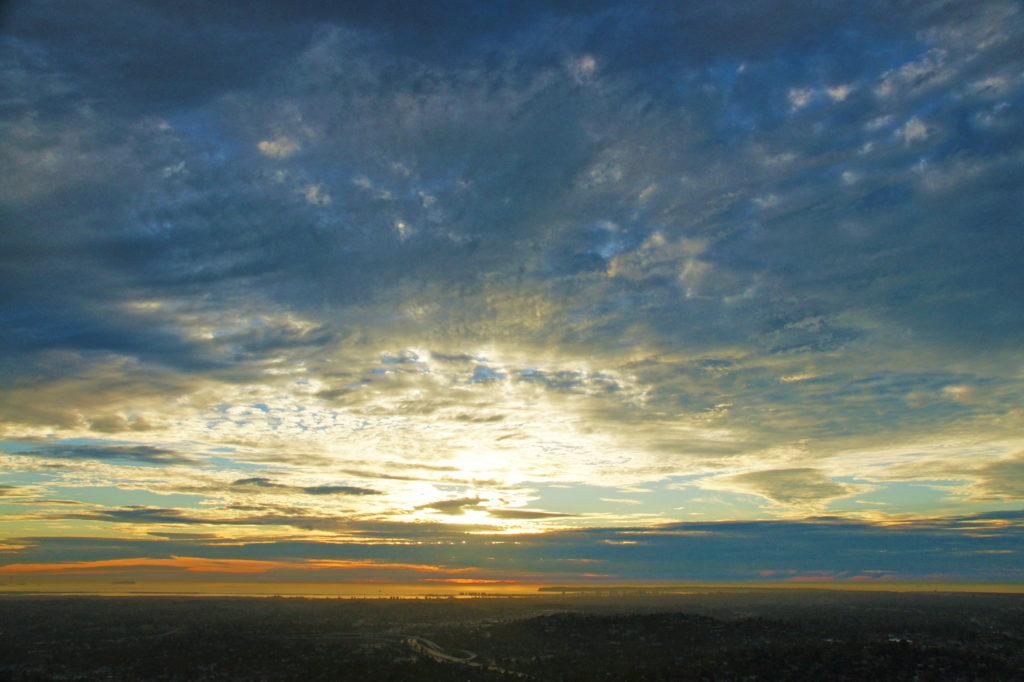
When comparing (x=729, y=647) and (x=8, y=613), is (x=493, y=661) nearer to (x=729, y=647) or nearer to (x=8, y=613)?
(x=729, y=647)

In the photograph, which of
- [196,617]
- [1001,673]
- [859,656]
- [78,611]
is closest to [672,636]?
[859,656]

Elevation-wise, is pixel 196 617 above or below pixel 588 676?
below

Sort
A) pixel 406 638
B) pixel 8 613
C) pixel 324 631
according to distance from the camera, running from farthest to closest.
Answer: pixel 8 613
pixel 324 631
pixel 406 638

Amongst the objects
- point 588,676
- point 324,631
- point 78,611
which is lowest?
point 78,611

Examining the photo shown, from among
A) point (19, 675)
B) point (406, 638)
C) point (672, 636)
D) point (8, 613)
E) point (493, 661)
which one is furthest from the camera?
point (8, 613)

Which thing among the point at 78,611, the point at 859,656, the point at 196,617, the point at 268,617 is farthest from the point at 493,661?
the point at 78,611

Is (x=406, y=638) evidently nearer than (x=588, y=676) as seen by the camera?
No
